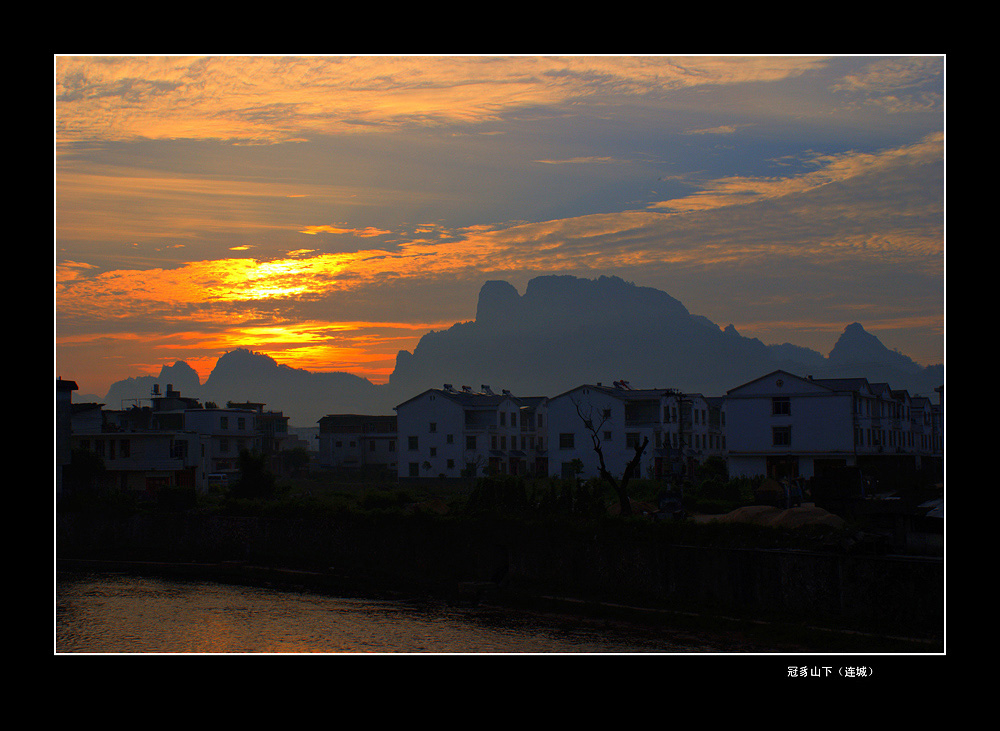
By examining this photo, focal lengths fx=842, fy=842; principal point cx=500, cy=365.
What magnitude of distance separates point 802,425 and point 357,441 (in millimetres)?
52513

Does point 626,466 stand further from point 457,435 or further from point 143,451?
point 143,451

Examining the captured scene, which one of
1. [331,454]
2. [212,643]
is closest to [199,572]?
[212,643]

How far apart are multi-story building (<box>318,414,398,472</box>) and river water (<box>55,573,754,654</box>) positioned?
56928 millimetres

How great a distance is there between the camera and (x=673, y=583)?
28953mm

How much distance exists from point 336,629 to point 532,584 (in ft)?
26.8

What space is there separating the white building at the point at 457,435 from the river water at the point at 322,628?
131 feet

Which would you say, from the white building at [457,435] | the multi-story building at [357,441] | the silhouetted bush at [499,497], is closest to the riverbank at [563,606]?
the silhouetted bush at [499,497]

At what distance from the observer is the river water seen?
25.8 meters

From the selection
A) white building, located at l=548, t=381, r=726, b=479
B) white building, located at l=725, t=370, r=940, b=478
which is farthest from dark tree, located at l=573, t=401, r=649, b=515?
white building, located at l=725, t=370, r=940, b=478

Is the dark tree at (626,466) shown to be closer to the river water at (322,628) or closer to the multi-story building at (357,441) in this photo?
the river water at (322,628)

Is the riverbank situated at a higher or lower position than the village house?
lower

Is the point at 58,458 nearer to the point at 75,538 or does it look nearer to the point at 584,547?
the point at 75,538

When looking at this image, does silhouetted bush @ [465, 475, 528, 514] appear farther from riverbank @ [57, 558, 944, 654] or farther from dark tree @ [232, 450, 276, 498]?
dark tree @ [232, 450, 276, 498]

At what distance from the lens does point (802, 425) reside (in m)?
57.4
